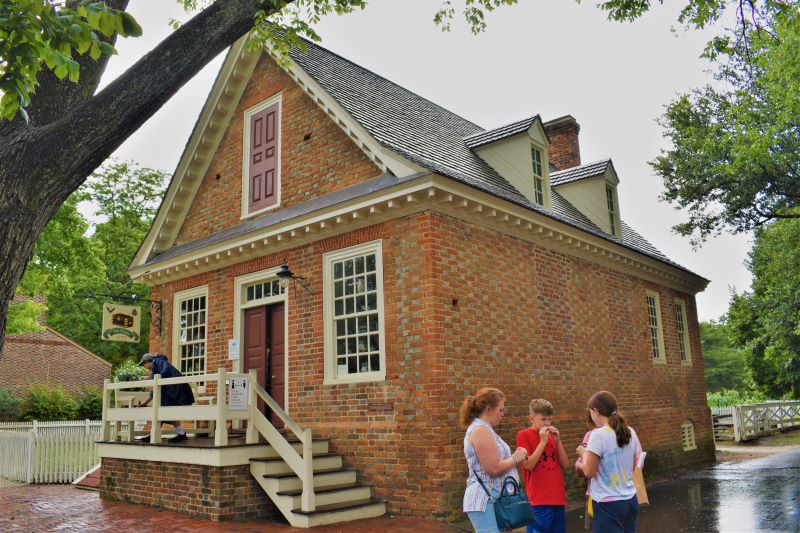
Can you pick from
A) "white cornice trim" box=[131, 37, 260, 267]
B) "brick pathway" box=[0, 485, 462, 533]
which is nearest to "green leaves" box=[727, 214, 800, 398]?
"white cornice trim" box=[131, 37, 260, 267]

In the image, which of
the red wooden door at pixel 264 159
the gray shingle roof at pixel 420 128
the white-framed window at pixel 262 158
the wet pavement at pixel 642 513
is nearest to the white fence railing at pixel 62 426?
the wet pavement at pixel 642 513

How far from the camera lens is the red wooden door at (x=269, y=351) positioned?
11.9 m

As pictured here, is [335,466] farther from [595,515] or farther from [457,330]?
[595,515]

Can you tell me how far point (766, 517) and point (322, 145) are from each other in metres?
9.17

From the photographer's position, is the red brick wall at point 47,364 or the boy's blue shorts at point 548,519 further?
the red brick wall at point 47,364

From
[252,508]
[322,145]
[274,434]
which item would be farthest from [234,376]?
[322,145]

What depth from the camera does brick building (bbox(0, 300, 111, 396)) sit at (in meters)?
28.9

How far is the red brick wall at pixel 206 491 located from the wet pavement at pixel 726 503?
181 inches

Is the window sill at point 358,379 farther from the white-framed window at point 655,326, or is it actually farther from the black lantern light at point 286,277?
the white-framed window at point 655,326

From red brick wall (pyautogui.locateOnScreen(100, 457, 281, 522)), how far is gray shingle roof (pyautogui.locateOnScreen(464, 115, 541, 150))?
7791mm

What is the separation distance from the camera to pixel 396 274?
395 inches

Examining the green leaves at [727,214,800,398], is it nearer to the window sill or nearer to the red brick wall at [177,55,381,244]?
the red brick wall at [177,55,381,244]

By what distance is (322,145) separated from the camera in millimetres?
11859

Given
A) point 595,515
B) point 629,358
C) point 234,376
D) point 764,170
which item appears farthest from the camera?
point 764,170
